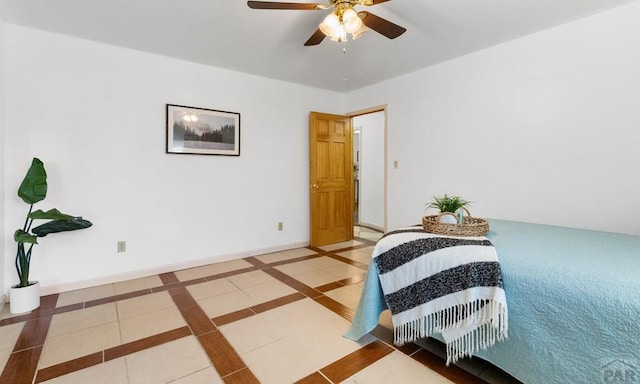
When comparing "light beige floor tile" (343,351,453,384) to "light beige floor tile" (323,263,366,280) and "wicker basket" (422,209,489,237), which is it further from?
"light beige floor tile" (323,263,366,280)

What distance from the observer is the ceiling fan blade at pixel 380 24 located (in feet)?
6.39

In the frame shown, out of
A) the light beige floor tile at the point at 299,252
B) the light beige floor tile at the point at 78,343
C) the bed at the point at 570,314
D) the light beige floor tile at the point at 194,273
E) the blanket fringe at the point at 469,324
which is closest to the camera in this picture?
the bed at the point at 570,314

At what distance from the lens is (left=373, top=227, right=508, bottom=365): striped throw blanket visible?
1.43 metres

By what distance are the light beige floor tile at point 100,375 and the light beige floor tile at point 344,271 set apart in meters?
1.96

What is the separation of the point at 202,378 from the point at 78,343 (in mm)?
1028

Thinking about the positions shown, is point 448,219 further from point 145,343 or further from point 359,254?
point 359,254

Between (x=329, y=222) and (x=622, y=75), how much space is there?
351 cm

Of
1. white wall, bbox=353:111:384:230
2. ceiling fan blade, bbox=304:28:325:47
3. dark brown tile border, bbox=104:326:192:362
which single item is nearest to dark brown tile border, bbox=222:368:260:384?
dark brown tile border, bbox=104:326:192:362

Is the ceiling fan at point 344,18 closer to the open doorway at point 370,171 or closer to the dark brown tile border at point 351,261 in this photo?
the dark brown tile border at point 351,261

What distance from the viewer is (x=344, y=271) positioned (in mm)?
3305

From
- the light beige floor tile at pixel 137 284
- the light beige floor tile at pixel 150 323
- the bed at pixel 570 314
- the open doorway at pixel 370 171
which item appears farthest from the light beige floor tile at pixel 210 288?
the open doorway at pixel 370 171

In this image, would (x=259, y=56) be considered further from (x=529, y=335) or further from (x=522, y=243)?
(x=529, y=335)

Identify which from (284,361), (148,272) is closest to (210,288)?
(148,272)

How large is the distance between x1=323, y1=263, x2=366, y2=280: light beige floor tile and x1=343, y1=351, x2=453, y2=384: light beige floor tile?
1399 mm
